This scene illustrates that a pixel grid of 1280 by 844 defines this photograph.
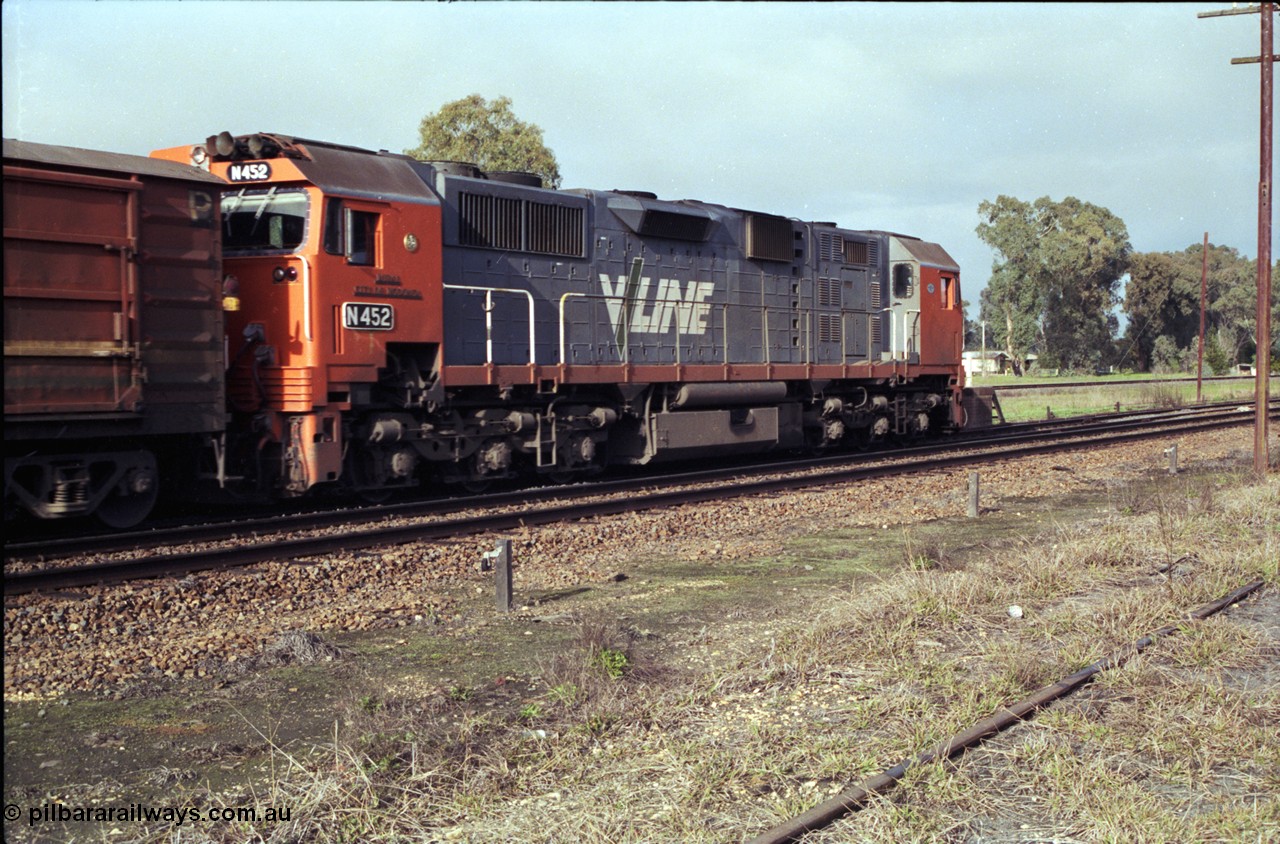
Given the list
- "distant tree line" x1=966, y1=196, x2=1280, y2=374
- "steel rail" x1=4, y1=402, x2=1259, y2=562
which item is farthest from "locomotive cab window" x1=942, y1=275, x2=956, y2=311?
"distant tree line" x1=966, y1=196, x2=1280, y2=374

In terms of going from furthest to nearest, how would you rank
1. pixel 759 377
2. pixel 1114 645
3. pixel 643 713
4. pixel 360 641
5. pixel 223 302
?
1. pixel 759 377
2. pixel 223 302
3. pixel 360 641
4. pixel 1114 645
5. pixel 643 713

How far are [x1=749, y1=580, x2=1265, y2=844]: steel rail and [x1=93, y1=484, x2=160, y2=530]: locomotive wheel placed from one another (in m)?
8.80

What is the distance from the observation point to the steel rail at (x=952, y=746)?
419 cm

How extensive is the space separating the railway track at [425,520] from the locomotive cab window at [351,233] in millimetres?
3006

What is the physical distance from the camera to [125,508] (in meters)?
11.1

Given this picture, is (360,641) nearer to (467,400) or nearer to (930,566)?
(930,566)

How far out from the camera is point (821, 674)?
633 cm

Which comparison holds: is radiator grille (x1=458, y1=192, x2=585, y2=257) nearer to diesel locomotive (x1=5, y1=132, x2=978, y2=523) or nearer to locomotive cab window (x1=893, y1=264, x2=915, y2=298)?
diesel locomotive (x1=5, y1=132, x2=978, y2=523)

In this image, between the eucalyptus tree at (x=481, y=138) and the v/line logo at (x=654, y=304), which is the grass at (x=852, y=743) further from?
the eucalyptus tree at (x=481, y=138)

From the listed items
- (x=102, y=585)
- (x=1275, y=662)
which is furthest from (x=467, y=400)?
(x=1275, y=662)

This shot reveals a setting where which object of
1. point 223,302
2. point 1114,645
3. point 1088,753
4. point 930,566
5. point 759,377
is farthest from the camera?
point 759,377

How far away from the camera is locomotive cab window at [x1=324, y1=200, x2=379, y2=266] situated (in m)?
12.4

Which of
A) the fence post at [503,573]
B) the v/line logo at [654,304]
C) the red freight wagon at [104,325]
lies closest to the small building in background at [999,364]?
the v/line logo at [654,304]

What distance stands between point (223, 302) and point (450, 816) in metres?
8.47
